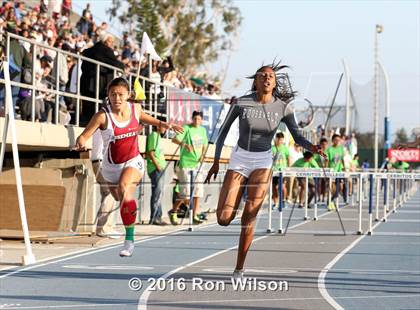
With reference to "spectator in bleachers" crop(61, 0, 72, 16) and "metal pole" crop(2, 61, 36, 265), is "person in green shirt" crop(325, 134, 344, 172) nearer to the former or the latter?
"spectator in bleachers" crop(61, 0, 72, 16)

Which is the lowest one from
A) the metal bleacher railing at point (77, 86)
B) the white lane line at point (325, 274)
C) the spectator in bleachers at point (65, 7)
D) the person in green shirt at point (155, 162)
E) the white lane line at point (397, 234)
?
the white lane line at point (397, 234)

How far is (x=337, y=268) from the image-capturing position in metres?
15.8

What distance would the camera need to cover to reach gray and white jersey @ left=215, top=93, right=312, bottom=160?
6102 mm

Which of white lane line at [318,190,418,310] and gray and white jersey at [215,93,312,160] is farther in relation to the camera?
white lane line at [318,190,418,310]

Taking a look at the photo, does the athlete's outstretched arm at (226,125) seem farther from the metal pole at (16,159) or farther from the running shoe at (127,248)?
the metal pole at (16,159)

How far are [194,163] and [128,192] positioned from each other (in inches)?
66.9

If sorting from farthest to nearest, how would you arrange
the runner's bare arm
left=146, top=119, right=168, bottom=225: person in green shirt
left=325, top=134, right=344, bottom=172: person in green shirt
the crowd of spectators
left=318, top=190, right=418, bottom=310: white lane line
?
left=325, top=134, right=344, bottom=172: person in green shirt, the crowd of spectators, left=318, top=190, right=418, bottom=310: white lane line, left=146, top=119, right=168, bottom=225: person in green shirt, the runner's bare arm

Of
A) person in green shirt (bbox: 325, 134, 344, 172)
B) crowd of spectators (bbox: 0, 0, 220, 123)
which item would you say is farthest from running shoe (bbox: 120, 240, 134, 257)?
person in green shirt (bbox: 325, 134, 344, 172)

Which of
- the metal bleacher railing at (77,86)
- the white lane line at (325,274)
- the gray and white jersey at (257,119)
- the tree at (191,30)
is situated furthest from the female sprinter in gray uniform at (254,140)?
the tree at (191,30)

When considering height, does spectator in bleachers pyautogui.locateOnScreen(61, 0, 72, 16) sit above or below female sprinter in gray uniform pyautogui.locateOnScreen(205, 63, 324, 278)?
above

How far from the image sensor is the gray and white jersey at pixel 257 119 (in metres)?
6.10

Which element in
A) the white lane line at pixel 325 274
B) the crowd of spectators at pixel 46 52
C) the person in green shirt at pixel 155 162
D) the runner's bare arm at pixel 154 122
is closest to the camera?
the runner's bare arm at pixel 154 122

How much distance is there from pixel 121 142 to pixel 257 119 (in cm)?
86

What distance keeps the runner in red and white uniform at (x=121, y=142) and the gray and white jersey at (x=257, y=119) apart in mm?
652
